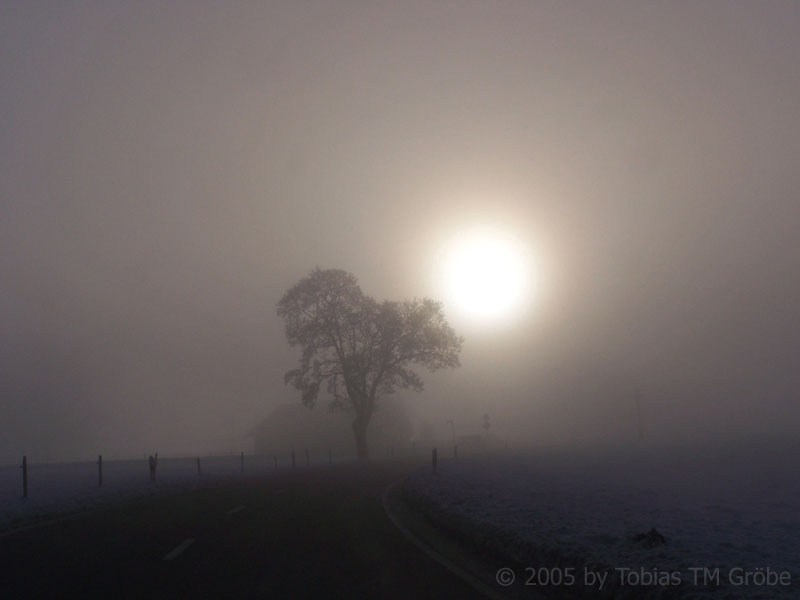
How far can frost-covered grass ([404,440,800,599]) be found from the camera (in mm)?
9133

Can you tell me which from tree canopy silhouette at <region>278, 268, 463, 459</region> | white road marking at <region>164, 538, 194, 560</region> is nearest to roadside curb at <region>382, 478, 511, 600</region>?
white road marking at <region>164, 538, 194, 560</region>

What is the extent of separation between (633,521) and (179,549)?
8.58 m

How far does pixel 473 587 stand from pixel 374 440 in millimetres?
94264

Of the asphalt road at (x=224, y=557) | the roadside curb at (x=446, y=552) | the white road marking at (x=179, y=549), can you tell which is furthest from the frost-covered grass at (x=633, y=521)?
the white road marking at (x=179, y=549)

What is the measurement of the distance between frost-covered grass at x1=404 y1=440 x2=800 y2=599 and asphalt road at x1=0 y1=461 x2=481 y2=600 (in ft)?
5.42

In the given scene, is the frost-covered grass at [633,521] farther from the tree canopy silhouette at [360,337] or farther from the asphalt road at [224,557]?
the tree canopy silhouette at [360,337]

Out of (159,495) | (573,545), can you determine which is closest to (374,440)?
(159,495)

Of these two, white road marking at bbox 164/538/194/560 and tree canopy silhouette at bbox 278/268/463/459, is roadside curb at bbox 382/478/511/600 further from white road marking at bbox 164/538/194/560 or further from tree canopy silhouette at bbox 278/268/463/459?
tree canopy silhouette at bbox 278/268/463/459

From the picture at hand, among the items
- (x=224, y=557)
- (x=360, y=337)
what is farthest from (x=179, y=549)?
(x=360, y=337)

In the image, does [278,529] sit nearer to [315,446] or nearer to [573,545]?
[573,545]

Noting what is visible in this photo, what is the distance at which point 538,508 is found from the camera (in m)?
15.7

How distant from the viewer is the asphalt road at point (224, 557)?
9031 mm

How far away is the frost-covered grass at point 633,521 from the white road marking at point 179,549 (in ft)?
16.9

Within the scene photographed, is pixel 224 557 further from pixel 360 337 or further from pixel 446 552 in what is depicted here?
pixel 360 337
